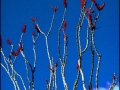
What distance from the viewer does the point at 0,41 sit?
363 cm

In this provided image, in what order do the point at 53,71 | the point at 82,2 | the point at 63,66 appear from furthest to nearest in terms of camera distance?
the point at 53,71, the point at 82,2, the point at 63,66

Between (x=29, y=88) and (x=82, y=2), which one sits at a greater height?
(x=82, y=2)

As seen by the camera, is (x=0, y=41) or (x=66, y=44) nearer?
(x=66, y=44)

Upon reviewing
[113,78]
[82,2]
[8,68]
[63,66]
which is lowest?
[113,78]

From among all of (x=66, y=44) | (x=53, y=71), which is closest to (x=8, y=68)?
(x=53, y=71)

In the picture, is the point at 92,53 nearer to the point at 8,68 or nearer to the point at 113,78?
the point at 113,78

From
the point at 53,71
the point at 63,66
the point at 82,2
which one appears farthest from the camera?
the point at 53,71

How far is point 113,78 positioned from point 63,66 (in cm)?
63

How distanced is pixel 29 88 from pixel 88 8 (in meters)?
1.31

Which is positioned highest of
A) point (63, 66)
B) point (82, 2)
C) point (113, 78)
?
point (82, 2)

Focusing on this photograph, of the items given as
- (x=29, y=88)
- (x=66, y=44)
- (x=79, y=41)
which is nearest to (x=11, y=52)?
(x=29, y=88)

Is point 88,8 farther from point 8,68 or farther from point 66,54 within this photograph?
point 8,68

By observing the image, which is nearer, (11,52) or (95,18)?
(95,18)

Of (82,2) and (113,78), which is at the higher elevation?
(82,2)
